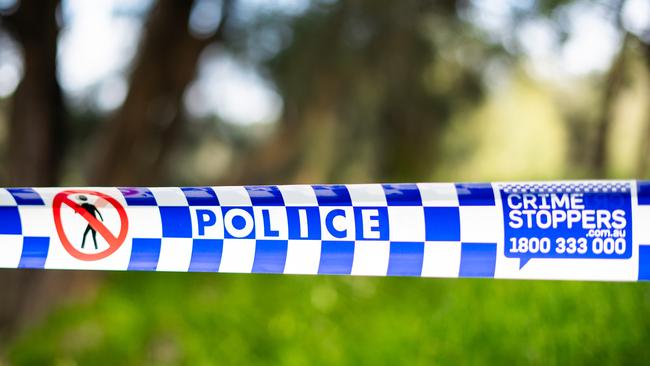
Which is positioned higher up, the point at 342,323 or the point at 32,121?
the point at 32,121

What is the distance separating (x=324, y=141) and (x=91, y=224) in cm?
622

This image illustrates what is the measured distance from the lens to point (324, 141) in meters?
8.61

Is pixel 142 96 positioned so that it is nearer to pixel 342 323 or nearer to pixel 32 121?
pixel 32 121

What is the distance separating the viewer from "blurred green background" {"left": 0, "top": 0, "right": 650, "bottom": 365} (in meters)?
→ 4.52

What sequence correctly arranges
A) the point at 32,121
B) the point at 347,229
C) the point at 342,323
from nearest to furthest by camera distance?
1. the point at 347,229
2. the point at 342,323
3. the point at 32,121

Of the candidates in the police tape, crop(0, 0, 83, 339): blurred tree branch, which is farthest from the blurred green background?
the police tape

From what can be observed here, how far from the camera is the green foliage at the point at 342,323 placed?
400 centimetres

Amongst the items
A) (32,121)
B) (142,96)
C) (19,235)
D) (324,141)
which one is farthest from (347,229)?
(324,141)

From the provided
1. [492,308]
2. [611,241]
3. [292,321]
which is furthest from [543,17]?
[611,241]

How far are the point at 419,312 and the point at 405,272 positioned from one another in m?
3.16

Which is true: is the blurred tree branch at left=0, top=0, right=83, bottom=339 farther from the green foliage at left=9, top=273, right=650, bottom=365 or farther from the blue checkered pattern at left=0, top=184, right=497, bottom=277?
the blue checkered pattern at left=0, top=184, right=497, bottom=277

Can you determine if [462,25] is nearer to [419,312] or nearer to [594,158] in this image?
[594,158]

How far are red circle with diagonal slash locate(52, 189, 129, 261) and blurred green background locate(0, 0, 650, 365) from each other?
227cm

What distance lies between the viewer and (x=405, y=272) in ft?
7.72
